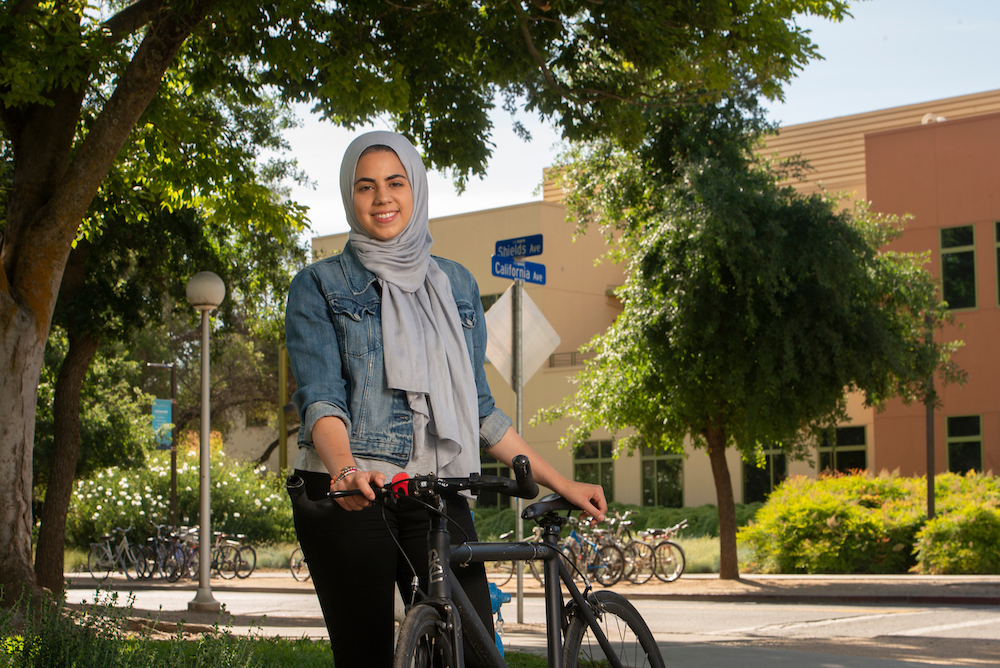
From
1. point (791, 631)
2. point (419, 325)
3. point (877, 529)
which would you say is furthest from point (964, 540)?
point (419, 325)

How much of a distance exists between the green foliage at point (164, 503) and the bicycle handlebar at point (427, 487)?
2670cm

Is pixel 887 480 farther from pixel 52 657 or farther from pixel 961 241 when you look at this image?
pixel 52 657

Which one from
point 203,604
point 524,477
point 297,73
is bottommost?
point 203,604

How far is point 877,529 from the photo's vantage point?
2092cm

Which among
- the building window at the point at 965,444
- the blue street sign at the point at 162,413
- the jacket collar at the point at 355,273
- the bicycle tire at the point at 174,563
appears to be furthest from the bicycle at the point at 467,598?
the building window at the point at 965,444

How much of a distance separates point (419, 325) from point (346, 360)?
0.74 feet

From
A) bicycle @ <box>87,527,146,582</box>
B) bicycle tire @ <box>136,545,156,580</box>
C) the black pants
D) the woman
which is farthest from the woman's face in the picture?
bicycle tire @ <box>136,545,156,580</box>

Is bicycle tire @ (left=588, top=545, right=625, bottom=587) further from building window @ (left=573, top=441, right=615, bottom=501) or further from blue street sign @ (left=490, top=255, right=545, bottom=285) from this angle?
building window @ (left=573, top=441, right=615, bottom=501)

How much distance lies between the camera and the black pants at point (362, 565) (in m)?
2.76

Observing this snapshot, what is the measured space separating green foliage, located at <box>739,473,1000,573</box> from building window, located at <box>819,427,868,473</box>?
22.8ft

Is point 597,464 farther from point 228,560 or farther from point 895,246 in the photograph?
point 228,560

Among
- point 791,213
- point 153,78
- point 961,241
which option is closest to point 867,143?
point 961,241

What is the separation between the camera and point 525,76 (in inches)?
426

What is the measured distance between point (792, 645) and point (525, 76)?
5.98 m
